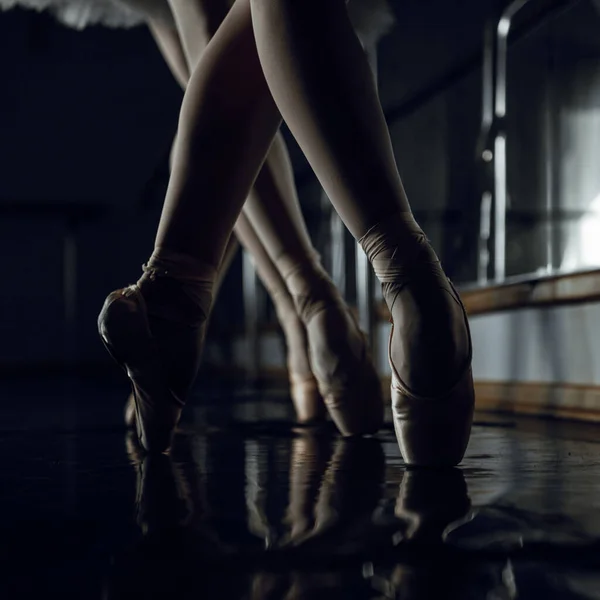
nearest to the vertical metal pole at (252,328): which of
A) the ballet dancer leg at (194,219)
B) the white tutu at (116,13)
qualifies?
the white tutu at (116,13)

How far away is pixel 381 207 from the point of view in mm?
683

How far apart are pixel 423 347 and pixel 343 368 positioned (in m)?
0.30

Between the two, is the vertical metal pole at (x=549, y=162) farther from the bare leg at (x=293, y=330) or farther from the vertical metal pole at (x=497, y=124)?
the bare leg at (x=293, y=330)

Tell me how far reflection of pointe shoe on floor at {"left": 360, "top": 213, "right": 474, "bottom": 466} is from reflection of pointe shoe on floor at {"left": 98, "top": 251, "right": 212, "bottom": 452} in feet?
0.61

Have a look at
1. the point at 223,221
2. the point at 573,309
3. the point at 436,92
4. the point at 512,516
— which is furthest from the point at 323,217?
the point at 512,516

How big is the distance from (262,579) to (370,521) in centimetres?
13

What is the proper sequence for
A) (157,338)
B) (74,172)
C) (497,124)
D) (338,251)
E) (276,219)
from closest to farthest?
1. (157,338)
2. (276,219)
3. (497,124)
4. (338,251)
5. (74,172)

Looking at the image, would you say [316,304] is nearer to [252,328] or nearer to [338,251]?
[338,251]

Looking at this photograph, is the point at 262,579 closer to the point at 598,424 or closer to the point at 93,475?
the point at 93,475

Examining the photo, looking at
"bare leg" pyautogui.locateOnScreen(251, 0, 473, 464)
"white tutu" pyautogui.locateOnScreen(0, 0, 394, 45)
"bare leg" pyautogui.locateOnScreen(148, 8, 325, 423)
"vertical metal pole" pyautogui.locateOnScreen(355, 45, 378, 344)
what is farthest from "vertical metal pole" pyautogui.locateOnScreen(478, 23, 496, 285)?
"bare leg" pyautogui.locateOnScreen(251, 0, 473, 464)

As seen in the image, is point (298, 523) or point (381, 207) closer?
point (298, 523)

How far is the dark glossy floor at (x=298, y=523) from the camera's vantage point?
0.35m

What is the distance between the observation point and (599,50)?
1.27m

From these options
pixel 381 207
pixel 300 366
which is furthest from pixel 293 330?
pixel 381 207
